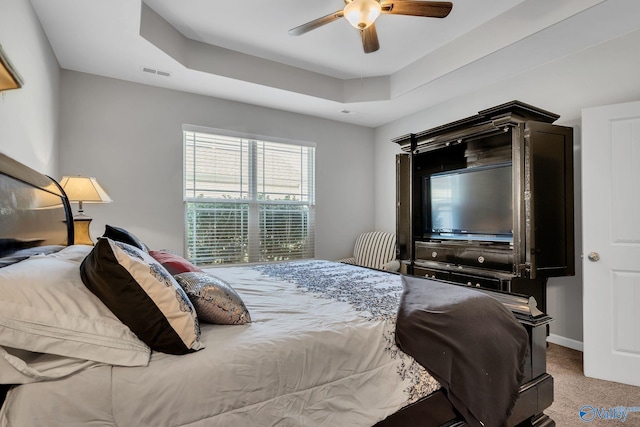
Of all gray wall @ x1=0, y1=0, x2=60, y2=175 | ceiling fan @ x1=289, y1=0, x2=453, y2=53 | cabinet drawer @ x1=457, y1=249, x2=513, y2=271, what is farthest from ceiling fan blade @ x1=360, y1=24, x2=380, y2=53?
gray wall @ x1=0, y1=0, x2=60, y2=175

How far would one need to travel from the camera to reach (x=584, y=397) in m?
2.17

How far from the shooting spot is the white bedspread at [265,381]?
34.6 inches

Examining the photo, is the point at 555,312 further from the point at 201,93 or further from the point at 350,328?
the point at 201,93

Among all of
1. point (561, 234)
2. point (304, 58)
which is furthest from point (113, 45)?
point (561, 234)

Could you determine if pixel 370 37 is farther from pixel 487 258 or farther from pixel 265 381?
pixel 265 381

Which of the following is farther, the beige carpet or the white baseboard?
the white baseboard

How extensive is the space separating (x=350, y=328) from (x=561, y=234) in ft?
7.93

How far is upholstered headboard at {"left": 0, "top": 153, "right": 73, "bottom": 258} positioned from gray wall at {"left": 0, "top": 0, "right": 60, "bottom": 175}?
289mm

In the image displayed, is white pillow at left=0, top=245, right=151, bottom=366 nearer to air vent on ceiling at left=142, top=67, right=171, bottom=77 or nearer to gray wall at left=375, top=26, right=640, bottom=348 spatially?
air vent on ceiling at left=142, top=67, right=171, bottom=77

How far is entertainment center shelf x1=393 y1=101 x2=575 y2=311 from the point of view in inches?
104

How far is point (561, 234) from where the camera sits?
276 cm

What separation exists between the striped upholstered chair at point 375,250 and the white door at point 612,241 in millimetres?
2005

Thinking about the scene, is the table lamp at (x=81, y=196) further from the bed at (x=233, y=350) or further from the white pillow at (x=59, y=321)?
the white pillow at (x=59, y=321)

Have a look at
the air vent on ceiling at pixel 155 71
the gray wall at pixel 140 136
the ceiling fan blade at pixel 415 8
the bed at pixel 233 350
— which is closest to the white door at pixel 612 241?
the bed at pixel 233 350
